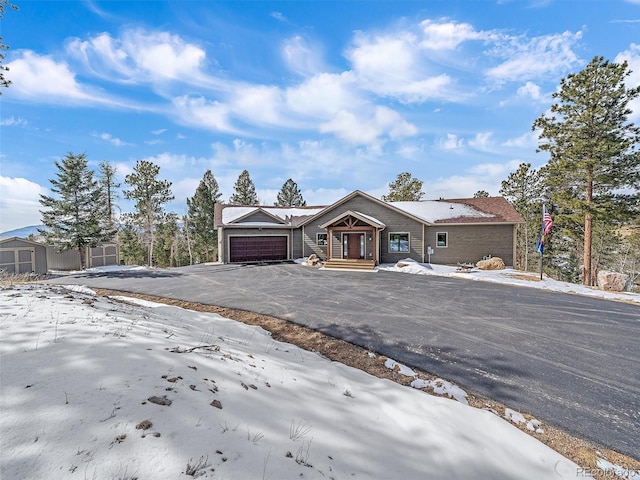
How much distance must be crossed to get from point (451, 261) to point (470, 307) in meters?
10.6

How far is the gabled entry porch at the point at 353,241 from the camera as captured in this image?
59.2ft

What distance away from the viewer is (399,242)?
1955cm

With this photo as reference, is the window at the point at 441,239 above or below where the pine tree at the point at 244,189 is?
below

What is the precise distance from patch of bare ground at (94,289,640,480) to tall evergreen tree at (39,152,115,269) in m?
14.0

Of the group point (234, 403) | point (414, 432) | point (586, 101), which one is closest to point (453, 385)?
point (414, 432)

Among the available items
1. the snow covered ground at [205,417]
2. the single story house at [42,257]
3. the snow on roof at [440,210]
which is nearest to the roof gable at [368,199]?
the snow on roof at [440,210]

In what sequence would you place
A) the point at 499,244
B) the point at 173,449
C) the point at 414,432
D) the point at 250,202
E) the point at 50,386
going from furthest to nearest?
the point at 250,202 < the point at 499,244 < the point at 414,432 < the point at 50,386 < the point at 173,449

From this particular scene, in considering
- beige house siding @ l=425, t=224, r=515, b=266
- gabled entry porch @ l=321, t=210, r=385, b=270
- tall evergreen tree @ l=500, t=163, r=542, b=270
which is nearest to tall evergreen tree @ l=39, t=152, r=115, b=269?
gabled entry porch @ l=321, t=210, r=385, b=270

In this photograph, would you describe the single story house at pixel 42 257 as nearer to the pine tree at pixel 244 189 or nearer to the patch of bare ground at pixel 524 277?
the pine tree at pixel 244 189

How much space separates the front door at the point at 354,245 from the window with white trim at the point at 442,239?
520cm

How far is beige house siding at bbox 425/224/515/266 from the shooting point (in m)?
17.8

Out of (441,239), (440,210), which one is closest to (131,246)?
(441,239)

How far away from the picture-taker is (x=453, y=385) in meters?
4.52

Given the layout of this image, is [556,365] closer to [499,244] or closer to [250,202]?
[499,244]
